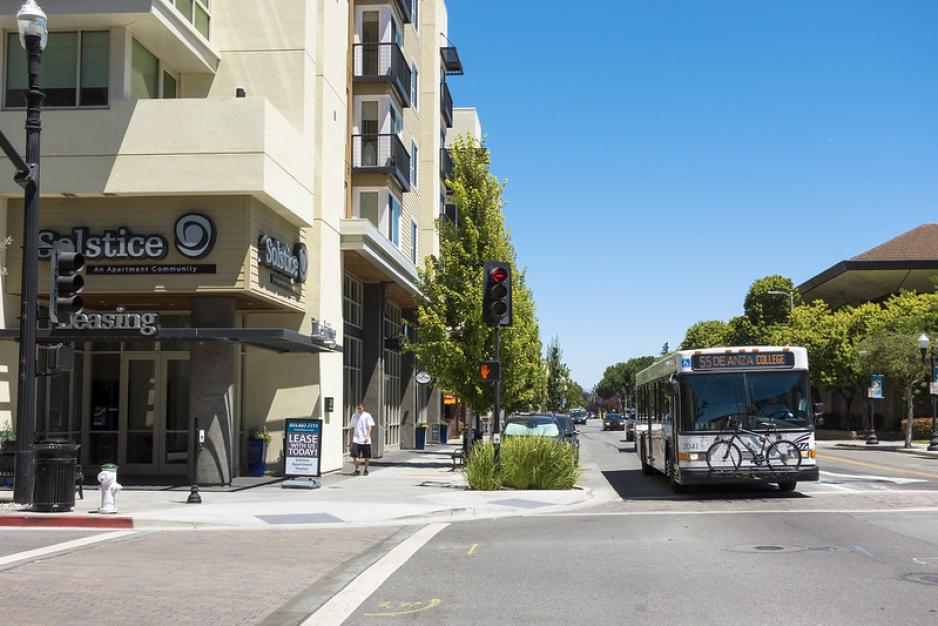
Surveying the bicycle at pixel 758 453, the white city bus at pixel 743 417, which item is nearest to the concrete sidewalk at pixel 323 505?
the white city bus at pixel 743 417

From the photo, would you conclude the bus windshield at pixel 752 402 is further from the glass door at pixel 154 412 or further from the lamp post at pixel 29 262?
the glass door at pixel 154 412

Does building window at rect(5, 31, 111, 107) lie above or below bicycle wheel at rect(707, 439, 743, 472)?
above

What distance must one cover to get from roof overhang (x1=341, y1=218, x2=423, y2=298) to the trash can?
501 inches

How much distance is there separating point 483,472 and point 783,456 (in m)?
5.92

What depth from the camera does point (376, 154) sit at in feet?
111

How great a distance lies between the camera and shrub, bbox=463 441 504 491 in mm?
20609

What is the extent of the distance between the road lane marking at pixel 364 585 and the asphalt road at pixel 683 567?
0.43 feet

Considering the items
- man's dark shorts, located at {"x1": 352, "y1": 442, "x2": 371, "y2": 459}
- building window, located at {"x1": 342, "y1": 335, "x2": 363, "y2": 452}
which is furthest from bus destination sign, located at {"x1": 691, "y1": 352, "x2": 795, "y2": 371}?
building window, located at {"x1": 342, "y1": 335, "x2": 363, "y2": 452}

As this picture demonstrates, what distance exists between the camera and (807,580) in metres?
9.68

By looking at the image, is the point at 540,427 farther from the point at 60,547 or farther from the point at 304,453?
the point at 60,547

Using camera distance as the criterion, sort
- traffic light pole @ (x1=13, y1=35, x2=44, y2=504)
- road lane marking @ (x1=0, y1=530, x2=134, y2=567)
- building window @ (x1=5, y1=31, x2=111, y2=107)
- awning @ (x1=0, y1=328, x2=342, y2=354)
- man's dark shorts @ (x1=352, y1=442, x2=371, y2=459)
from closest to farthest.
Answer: road lane marking @ (x1=0, y1=530, x2=134, y2=567), traffic light pole @ (x1=13, y1=35, x2=44, y2=504), awning @ (x1=0, y1=328, x2=342, y2=354), building window @ (x1=5, y1=31, x2=111, y2=107), man's dark shorts @ (x1=352, y1=442, x2=371, y2=459)

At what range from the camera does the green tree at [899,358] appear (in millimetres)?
45656

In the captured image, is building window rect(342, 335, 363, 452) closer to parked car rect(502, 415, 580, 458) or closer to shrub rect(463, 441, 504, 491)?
parked car rect(502, 415, 580, 458)

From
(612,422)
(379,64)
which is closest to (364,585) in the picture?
(379,64)
